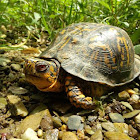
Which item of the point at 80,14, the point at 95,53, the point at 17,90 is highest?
the point at 80,14

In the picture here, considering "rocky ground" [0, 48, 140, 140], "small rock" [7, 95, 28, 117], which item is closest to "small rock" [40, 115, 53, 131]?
"rocky ground" [0, 48, 140, 140]

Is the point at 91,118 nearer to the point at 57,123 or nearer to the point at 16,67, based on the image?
the point at 57,123

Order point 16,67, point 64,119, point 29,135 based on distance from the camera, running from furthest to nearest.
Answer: point 16,67, point 64,119, point 29,135

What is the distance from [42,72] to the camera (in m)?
1.62

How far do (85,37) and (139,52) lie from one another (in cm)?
135

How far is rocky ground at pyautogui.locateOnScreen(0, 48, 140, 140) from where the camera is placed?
148 centimetres

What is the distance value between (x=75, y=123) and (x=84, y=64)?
24.6 inches

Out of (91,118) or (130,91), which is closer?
(91,118)

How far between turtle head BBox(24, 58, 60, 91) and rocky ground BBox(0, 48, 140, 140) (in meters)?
0.25

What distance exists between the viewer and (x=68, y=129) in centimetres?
156

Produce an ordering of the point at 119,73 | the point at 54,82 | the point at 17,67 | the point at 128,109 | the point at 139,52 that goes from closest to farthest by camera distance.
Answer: the point at 54,82, the point at 128,109, the point at 119,73, the point at 17,67, the point at 139,52

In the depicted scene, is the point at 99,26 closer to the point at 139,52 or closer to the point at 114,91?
the point at 114,91

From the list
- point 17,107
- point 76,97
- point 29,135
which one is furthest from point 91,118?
point 17,107

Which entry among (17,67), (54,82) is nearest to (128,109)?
(54,82)
